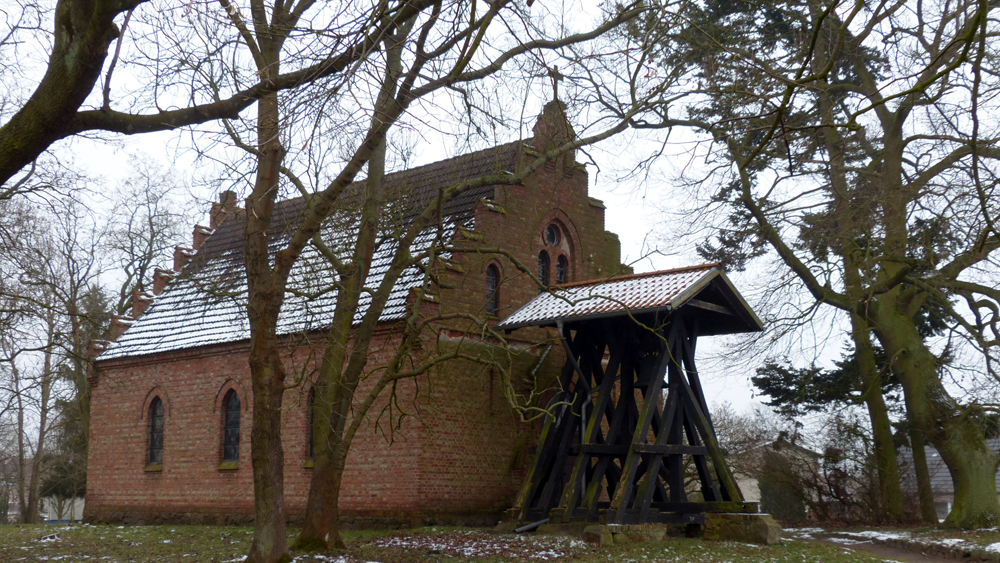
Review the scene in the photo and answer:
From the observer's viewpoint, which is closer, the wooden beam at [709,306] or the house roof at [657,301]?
the house roof at [657,301]

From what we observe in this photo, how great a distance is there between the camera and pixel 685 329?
58.7ft

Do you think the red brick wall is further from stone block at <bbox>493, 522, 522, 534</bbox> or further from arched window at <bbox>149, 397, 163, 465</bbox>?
stone block at <bbox>493, 522, 522, 534</bbox>

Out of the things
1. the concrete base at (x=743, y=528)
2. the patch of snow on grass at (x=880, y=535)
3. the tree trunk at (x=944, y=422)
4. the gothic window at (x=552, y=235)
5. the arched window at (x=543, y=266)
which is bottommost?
the patch of snow on grass at (x=880, y=535)

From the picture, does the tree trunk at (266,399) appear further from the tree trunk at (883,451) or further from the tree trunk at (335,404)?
the tree trunk at (883,451)

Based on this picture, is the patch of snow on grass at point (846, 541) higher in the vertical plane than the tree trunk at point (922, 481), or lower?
lower

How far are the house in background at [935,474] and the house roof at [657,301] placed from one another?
7357mm

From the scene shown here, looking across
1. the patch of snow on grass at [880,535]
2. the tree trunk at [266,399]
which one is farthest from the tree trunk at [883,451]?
the tree trunk at [266,399]

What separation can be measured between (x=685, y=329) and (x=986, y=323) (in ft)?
20.2

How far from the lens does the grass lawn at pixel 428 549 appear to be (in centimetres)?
1290

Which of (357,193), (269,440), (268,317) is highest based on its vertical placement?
(357,193)

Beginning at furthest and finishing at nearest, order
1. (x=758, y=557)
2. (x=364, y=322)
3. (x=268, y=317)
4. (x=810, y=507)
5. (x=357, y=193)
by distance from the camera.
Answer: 1. (x=810, y=507)
2. (x=357, y=193)
3. (x=364, y=322)
4. (x=758, y=557)
5. (x=268, y=317)

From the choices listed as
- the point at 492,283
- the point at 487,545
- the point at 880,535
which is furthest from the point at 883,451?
the point at 487,545

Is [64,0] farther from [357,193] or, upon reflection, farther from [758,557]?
[758,557]

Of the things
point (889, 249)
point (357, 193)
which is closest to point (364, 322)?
point (357, 193)
